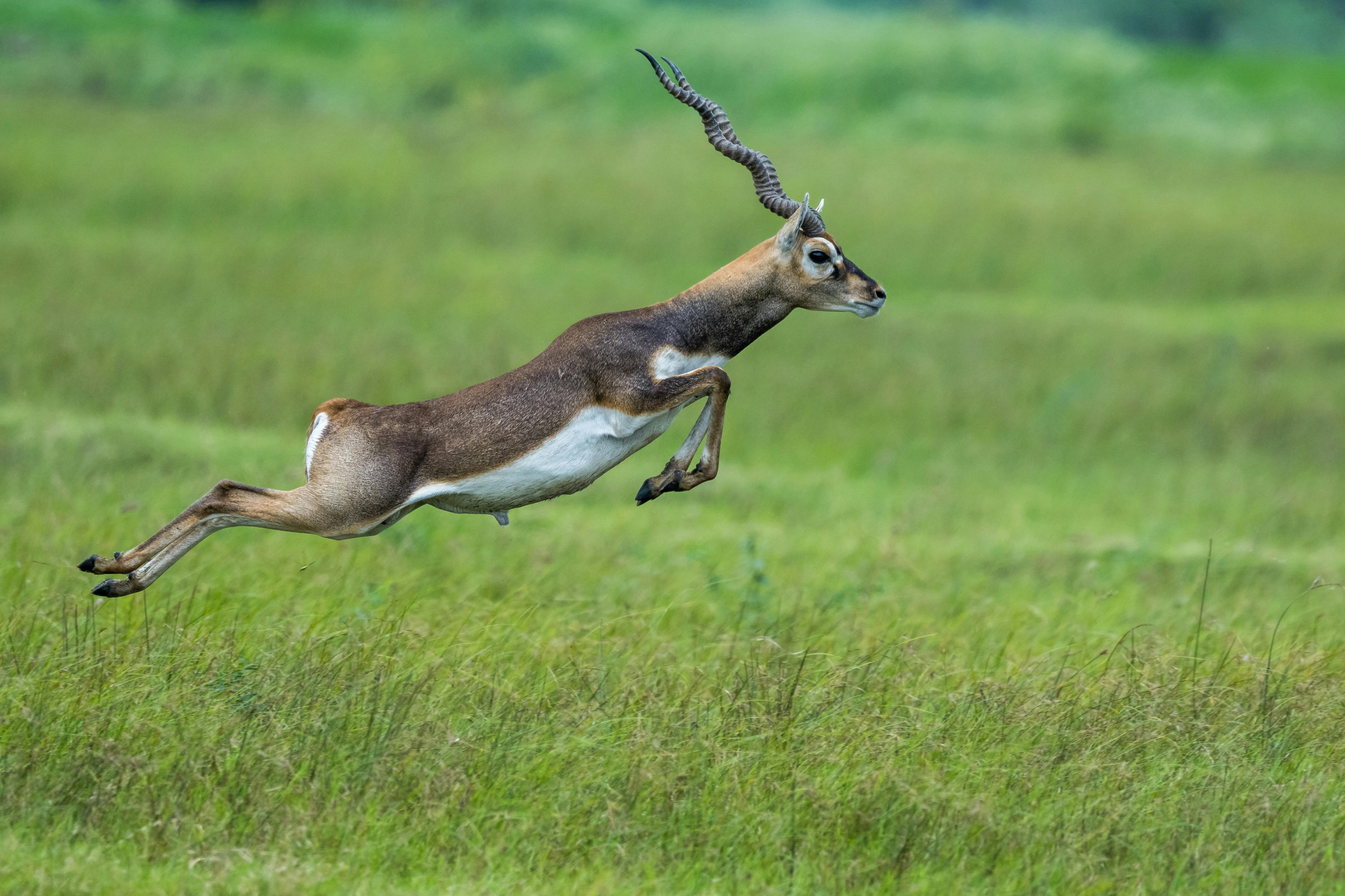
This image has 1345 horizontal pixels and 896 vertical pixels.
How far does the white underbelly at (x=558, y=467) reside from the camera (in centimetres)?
529

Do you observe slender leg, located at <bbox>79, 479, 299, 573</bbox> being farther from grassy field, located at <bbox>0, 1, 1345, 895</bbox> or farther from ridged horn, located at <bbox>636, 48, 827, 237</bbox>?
ridged horn, located at <bbox>636, 48, 827, 237</bbox>

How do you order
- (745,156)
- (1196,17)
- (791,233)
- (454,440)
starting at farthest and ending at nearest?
(1196,17), (745,156), (791,233), (454,440)

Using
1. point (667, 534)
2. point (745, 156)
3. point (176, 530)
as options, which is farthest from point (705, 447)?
point (667, 534)

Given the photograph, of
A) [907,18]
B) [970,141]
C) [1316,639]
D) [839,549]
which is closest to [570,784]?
[1316,639]

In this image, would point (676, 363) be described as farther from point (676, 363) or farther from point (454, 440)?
point (454, 440)

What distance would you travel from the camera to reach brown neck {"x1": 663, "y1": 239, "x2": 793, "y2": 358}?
5.61 m

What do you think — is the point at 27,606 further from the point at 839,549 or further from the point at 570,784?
the point at 839,549

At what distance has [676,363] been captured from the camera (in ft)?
18.0

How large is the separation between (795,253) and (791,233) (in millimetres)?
107

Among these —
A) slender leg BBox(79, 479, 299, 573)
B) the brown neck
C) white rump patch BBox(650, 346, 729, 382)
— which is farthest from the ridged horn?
slender leg BBox(79, 479, 299, 573)

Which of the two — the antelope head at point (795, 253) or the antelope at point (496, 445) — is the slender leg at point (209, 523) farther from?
the antelope head at point (795, 253)

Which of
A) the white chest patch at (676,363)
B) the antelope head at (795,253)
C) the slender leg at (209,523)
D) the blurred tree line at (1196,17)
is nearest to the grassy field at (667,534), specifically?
the slender leg at (209,523)

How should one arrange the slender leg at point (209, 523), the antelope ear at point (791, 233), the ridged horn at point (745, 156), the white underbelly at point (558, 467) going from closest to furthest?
the slender leg at point (209, 523) < the white underbelly at point (558, 467) < the antelope ear at point (791, 233) < the ridged horn at point (745, 156)

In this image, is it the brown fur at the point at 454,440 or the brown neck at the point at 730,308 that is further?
the brown neck at the point at 730,308
